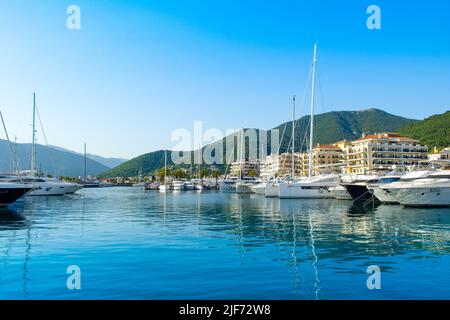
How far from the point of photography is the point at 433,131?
166 m

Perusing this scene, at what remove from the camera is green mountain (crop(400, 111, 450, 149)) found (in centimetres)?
15388

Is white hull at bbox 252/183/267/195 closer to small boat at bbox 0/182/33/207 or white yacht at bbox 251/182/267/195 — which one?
white yacht at bbox 251/182/267/195

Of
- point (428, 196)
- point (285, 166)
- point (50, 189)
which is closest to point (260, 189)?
point (50, 189)

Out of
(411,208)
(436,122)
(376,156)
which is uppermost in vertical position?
(436,122)

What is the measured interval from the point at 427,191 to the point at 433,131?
137437 millimetres

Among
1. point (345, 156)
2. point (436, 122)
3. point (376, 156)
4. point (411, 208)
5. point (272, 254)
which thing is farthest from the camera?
point (436, 122)

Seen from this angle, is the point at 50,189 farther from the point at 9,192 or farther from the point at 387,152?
the point at 387,152

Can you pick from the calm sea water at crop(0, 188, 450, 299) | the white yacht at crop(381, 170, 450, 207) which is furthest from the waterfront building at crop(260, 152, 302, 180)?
the calm sea water at crop(0, 188, 450, 299)

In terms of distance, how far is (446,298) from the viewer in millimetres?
11094

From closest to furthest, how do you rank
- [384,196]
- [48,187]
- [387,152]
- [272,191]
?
[384,196] → [272,191] → [48,187] → [387,152]

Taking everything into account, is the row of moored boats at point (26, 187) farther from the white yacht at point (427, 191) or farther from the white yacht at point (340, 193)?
the white yacht at point (427, 191)

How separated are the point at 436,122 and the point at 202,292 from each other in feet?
604
